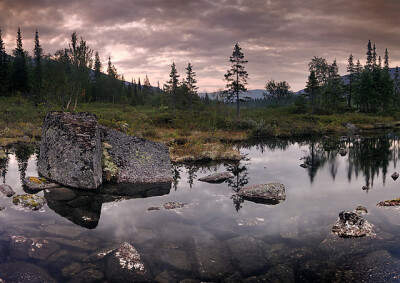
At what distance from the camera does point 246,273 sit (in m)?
6.06

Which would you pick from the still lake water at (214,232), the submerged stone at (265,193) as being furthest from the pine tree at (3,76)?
the submerged stone at (265,193)

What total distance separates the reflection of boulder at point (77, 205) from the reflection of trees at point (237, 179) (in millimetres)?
5147

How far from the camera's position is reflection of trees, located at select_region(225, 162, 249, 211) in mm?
11141

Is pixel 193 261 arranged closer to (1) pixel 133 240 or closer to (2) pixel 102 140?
(1) pixel 133 240

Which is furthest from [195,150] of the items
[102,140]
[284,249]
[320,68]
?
[320,68]

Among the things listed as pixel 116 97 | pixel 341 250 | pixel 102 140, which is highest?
pixel 116 97

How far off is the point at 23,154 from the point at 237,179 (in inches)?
621

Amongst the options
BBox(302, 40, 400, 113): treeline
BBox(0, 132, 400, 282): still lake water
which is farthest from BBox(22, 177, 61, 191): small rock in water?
BBox(302, 40, 400, 113): treeline

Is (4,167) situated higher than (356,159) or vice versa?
(4,167)

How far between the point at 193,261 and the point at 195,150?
14.1 m

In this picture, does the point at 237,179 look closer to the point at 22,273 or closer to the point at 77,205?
the point at 77,205

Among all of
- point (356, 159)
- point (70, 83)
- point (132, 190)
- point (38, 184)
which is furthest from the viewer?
point (70, 83)

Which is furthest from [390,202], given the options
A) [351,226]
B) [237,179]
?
[237,179]

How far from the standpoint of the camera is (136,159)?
1369 centimetres
